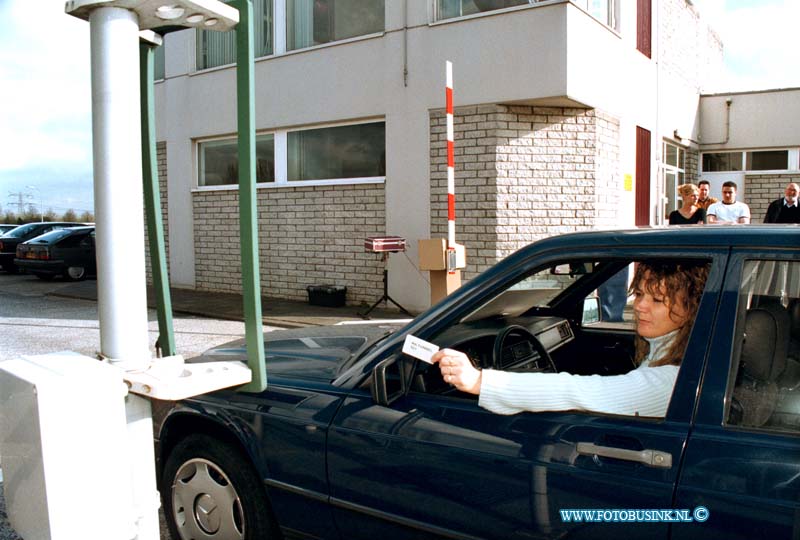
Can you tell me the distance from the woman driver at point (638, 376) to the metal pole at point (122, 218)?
908mm

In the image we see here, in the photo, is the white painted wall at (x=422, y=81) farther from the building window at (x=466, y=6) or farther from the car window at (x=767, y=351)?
the car window at (x=767, y=351)

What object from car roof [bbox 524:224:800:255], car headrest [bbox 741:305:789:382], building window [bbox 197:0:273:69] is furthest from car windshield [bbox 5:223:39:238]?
car headrest [bbox 741:305:789:382]

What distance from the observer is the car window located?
6.20 ft

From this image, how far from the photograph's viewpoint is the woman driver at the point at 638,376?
6.86ft

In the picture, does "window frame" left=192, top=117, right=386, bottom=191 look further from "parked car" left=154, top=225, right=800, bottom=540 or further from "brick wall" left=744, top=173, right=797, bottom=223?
"brick wall" left=744, top=173, right=797, bottom=223

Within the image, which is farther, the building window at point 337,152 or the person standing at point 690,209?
the building window at point 337,152

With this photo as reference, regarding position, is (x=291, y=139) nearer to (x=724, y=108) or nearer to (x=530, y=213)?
(x=530, y=213)

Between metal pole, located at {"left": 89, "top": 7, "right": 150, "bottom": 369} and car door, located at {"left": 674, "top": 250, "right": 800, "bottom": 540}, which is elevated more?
metal pole, located at {"left": 89, "top": 7, "right": 150, "bottom": 369}

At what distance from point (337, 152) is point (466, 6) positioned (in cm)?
313

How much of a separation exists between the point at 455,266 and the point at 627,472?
674cm

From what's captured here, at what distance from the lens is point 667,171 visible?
48.7 feet

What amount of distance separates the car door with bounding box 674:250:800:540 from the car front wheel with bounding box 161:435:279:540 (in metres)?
1.54

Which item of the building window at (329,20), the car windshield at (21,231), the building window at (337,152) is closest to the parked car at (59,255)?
the car windshield at (21,231)

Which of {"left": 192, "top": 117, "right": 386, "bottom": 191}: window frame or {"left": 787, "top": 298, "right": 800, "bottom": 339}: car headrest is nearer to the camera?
{"left": 787, "top": 298, "right": 800, "bottom": 339}: car headrest
